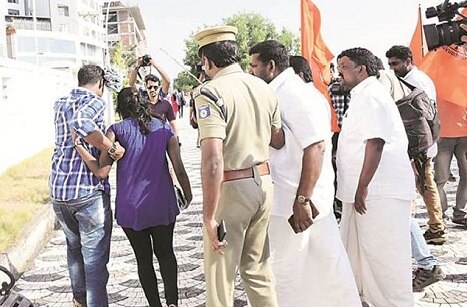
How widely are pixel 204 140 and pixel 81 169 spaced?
112 cm

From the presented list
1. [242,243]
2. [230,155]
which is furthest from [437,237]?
[230,155]

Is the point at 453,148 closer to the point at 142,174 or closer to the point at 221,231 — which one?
the point at 142,174

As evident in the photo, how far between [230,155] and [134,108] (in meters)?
0.95

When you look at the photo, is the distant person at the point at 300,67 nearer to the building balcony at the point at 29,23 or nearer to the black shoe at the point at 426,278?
the black shoe at the point at 426,278

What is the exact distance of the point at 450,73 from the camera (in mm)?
5875

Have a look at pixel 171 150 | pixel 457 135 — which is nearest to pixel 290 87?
pixel 171 150

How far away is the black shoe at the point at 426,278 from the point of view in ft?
14.1

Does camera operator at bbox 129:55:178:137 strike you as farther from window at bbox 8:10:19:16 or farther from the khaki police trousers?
window at bbox 8:10:19:16

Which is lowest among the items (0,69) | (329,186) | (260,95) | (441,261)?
(441,261)

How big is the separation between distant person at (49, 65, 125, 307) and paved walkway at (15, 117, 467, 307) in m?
0.80

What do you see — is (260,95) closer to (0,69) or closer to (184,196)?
(184,196)

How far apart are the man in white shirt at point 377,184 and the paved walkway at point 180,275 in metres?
0.49

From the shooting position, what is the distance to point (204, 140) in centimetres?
287

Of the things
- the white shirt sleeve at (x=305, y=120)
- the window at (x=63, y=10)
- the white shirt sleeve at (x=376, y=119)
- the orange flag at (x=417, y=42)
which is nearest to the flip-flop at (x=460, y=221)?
the orange flag at (x=417, y=42)
